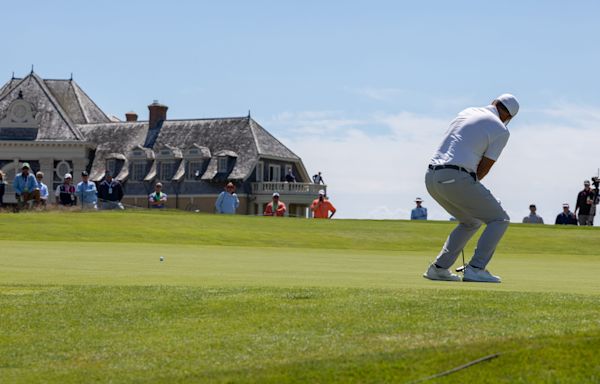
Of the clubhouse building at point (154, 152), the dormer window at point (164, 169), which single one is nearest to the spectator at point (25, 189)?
the clubhouse building at point (154, 152)

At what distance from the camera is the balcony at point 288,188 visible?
97.1m

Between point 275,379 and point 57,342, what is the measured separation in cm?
221

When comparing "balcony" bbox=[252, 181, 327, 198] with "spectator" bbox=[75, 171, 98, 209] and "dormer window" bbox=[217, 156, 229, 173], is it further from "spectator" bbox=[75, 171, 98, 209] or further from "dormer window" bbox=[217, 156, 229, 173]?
"spectator" bbox=[75, 171, 98, 209]

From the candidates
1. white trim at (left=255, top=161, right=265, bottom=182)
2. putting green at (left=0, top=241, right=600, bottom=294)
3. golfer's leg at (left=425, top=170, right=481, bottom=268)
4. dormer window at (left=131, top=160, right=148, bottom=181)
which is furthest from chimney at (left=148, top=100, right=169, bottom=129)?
golfer's leg at (left=425, top=170, right=481, bottom=268)

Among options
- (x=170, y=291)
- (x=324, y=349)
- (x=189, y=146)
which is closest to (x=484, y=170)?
(x=170, y=291)

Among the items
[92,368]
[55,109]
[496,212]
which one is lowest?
[92,368]

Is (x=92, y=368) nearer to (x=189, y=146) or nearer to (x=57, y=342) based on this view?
(x=57, y=342)

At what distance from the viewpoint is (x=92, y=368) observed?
742cm

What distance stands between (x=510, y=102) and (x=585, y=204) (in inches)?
1077

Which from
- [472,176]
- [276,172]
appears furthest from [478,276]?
[276,172]

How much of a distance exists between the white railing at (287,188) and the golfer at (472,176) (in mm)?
84121

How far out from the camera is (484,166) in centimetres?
1234

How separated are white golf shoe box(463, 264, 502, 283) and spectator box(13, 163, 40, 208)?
2322 cm

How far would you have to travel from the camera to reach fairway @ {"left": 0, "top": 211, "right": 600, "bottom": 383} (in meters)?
6.99
